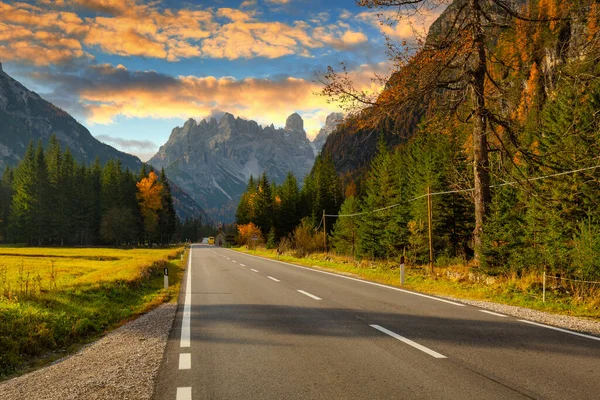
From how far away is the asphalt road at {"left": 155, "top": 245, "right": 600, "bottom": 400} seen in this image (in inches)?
170

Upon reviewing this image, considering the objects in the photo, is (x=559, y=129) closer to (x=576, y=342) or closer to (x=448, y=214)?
(x=448, y=214)

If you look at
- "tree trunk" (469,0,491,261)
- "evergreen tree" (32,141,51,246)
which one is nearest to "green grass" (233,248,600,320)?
"tree trunk" (469,0,491,261)

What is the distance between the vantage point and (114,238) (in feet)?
253

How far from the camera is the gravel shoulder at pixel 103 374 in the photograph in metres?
4.54

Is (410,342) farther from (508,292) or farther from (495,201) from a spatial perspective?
(495,201)

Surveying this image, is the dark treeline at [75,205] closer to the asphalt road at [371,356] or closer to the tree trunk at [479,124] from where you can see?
the tree trunk at [479,124]

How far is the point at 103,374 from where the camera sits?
5.25 meters

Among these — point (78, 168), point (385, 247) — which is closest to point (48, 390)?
point (385, 247)

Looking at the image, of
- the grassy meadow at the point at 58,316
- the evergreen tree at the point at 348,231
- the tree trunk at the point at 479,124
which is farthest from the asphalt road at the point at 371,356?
the evergreen tree at the point at 348,231

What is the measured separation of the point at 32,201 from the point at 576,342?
290ft

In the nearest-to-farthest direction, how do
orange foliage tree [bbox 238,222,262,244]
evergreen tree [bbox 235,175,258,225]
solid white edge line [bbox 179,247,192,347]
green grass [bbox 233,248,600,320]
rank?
1. solid white edge line [bbox 179,247,192,347]
2. green grass [bbox 233,248,600,320]
3. orange foliage tree [bbox 238,222,262,244]
4. evergreen tree [bbox 235,175,258,225]

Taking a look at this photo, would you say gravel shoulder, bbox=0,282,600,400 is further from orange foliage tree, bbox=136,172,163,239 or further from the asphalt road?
orange foliage tree, bbox=136,172,163,239

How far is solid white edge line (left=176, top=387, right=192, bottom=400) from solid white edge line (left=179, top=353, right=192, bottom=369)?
2.87 feet

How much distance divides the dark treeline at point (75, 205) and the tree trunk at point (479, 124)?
70.8 metres
